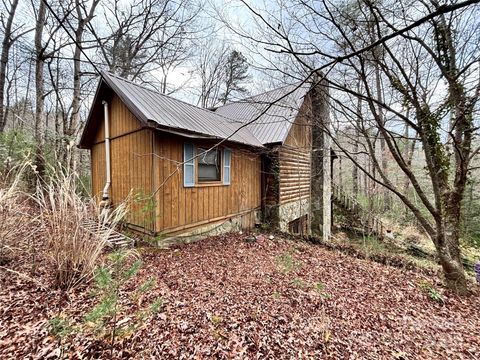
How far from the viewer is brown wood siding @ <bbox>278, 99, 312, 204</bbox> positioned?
28.7 feet

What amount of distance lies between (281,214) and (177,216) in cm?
439

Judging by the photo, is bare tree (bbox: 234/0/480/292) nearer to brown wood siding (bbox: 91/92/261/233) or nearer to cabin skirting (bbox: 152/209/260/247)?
brown wood siding (bbox: 91/92/261/233)

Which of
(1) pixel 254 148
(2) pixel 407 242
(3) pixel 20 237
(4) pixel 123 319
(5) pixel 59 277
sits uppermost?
(1) pixel 254 148

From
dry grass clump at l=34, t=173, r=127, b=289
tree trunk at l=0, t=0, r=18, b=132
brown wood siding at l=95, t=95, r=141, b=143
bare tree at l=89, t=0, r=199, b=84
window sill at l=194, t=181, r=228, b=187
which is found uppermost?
bare tree at l=89, t=0, r=199, b=84

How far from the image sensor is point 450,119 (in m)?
3.87

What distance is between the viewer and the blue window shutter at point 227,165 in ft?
22.5

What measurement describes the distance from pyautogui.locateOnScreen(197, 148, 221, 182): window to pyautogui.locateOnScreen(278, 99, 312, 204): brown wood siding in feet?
9.20

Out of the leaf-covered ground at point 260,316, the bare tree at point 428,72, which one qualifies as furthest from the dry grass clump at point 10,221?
the bare tree at point 428,72

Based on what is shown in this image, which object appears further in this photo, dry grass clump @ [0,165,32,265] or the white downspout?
the white downspout

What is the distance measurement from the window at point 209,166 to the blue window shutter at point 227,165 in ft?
0.65

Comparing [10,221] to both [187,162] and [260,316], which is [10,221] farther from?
[260,316]

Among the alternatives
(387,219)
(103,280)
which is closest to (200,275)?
(103,280)

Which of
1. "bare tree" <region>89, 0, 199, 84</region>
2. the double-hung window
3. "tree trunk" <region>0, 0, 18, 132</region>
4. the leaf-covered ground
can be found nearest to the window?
the double-hung window

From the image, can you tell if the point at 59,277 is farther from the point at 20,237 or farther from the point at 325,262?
the point at 325,262
